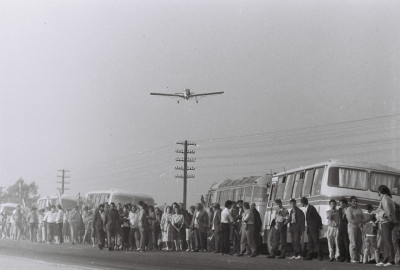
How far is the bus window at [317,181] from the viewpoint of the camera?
2259cm

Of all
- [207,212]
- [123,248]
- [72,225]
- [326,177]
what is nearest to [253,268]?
[326,177]

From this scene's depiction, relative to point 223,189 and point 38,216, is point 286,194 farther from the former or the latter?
point 38,216

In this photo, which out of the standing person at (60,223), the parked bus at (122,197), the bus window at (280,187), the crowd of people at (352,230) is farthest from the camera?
the parked bus at (122,197)

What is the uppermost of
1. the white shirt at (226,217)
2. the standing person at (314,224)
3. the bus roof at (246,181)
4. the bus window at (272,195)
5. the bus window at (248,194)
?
the bus roof at (246,181)

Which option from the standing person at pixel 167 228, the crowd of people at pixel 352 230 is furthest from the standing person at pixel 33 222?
the crowd of people at pixel 352 230

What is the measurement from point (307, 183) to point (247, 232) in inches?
94.9

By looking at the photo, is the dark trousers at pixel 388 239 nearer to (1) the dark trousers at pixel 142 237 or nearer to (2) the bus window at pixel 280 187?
(2) the bus window at pixel 280 187

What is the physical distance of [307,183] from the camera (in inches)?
926

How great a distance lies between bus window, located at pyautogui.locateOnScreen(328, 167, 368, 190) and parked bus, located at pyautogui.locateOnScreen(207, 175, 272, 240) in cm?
788

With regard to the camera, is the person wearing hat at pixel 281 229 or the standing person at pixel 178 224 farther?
the standing person at pixel 178 224

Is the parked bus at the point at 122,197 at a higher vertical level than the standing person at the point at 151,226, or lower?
Result: higher

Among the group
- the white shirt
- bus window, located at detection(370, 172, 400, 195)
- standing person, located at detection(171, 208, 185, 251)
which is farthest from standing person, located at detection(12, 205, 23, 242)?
bus window, located at detection(370, 172, 400, 195)

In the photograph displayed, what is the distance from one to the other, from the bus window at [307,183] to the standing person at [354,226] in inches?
140

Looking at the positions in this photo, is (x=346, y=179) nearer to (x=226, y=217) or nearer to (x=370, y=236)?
(x=370, y=236)
